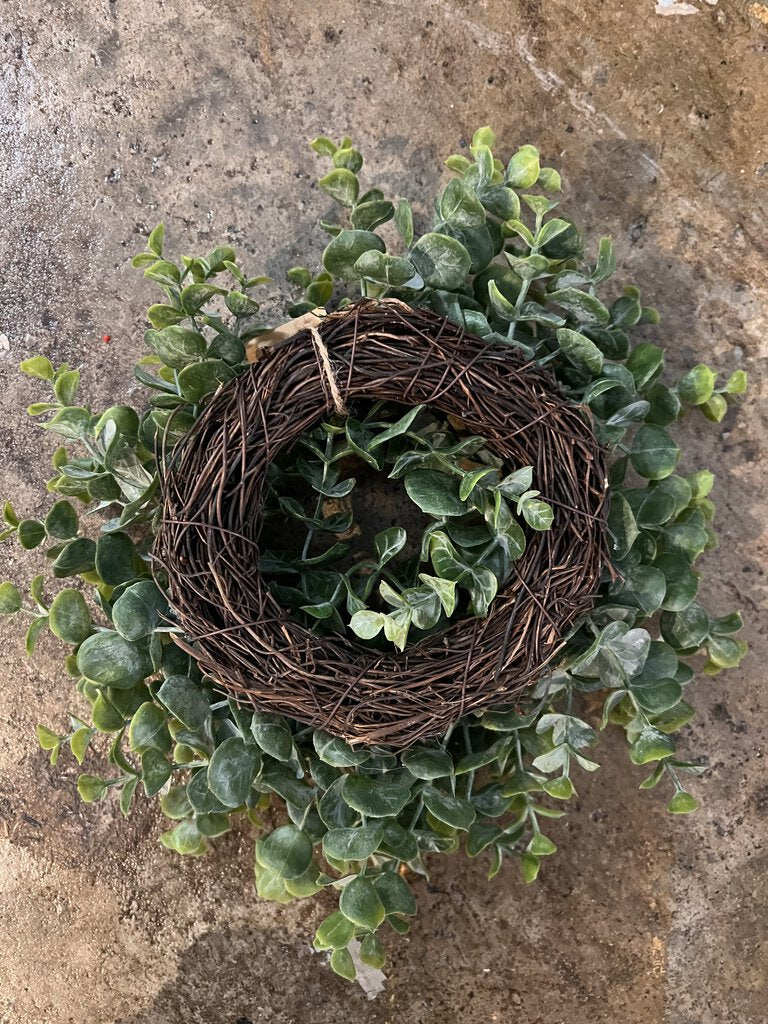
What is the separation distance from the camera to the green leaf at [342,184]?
1.21m

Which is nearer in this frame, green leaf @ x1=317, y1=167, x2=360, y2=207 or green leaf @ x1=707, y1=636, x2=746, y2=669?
green leaf @ x1=317, y1=167, x2=360, y2=207

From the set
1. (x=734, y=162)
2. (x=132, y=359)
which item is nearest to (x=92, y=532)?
(x=132, y=359)

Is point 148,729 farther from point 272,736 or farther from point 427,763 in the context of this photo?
point 427,763

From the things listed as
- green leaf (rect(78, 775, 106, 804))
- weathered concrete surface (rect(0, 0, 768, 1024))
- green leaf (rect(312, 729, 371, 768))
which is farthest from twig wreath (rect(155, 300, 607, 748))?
weathered concrete surface (rect(0, 0, 768, 1024))

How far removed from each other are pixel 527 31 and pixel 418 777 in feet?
4.72

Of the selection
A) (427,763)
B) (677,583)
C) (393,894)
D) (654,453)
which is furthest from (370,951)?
(654,453)

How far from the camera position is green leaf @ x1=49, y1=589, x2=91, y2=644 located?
121 centimetres

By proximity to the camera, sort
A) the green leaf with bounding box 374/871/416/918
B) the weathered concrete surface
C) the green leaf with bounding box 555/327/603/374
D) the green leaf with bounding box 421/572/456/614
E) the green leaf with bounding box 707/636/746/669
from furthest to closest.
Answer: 1. the weathered concrete surface
2. the green leaf with bounding box 707/636/746/669
3. the green leaf with bounding box 374/871/416/918
4. the green leaf with bounding box 555/327/603/374
5. the green leaf with bounding box 421/572/456/614

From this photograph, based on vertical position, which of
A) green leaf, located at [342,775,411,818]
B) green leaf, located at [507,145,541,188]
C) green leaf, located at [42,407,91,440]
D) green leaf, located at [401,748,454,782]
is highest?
green leaf, located at [507,145,541,188]

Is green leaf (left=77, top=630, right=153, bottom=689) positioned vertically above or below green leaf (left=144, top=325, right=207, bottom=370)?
below

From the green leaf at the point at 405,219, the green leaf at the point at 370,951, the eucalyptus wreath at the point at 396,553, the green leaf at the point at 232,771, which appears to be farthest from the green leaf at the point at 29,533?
the green leaf at the point at 370,951

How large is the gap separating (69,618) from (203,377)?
0.44 m

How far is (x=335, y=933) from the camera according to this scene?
1.26 m

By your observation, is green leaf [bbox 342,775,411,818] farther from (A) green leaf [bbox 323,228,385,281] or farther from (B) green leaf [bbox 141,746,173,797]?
(A) green leaf [bbox 323,228,385,281]
